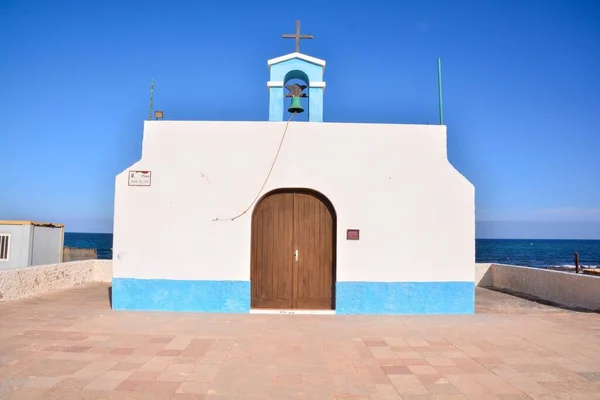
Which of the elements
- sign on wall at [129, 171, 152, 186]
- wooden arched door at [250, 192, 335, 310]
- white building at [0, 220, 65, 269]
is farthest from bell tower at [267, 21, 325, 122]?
white building at [0, 220, 65, 269]

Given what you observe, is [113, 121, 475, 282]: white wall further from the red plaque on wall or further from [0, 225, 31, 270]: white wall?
[0, 225, 31, 270]: white wall

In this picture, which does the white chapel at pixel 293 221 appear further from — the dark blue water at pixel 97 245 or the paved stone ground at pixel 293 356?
the dark blue water at pixel 97 245

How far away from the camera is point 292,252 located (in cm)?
881

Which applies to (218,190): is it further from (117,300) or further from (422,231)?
(422,231)

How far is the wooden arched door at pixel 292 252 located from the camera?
28.8ft

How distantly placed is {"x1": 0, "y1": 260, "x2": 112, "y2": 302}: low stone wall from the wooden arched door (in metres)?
5.28

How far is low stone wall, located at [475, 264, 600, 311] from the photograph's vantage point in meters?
9.53

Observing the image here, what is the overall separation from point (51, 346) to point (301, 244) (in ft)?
14.9

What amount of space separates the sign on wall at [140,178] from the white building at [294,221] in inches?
0.8

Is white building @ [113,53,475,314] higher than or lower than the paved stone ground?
higher

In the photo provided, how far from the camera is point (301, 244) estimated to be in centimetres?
884

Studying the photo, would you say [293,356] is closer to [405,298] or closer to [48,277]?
[405,298]

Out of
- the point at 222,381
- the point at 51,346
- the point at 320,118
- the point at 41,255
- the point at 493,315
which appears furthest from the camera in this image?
the point at 41,255

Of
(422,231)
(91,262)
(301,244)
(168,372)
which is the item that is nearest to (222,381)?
(168,372)
